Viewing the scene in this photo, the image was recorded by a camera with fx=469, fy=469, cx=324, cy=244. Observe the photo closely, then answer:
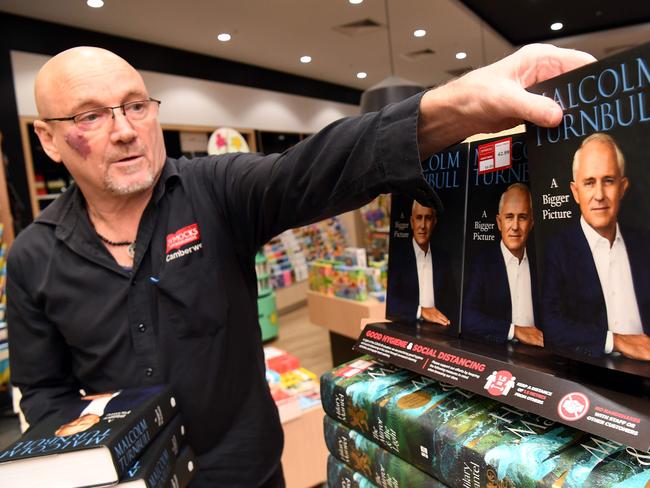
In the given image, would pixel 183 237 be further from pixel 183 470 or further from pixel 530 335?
pixel 530 335

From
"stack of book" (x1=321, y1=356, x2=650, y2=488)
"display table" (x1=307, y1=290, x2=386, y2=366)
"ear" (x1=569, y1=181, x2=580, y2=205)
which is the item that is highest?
"ear" (x1=569, y1=181, x2=580, y2=205)

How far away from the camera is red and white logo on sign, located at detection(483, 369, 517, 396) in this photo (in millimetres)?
580

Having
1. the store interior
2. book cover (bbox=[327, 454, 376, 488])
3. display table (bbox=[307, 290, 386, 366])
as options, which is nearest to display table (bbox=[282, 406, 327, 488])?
the store interior

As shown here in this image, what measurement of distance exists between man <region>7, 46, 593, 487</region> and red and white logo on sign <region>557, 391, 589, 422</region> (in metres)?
0.62

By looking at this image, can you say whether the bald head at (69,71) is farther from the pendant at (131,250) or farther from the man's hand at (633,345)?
the man's hand at (633,345)

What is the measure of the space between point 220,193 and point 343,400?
0.63m

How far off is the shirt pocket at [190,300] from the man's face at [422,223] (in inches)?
23.0

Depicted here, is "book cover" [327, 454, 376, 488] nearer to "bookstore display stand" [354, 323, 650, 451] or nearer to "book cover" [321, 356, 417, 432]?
"book cover" [321, 356, 417, 432]

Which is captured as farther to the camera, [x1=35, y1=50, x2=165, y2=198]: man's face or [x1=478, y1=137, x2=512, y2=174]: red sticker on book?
[x1=35, y1=50, x2=165, y2=198]: man's face

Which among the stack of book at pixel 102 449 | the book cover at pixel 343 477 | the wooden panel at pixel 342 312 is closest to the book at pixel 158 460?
the stack of book at pixel 102 449

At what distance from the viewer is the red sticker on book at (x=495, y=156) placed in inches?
24.8

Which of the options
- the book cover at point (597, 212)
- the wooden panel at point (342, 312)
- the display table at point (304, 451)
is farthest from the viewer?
the wooden panel at point (342, 312)

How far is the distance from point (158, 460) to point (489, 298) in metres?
0.66

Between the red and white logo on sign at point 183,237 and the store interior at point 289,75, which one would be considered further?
the store interior at point 289,75
